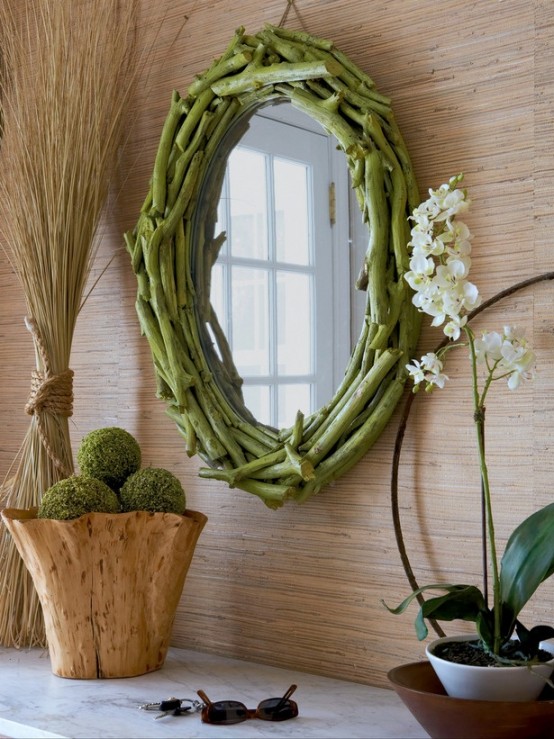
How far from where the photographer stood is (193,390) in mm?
Result: 1369

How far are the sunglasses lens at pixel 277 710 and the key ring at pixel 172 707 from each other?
83 mm

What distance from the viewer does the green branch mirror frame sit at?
1.19m

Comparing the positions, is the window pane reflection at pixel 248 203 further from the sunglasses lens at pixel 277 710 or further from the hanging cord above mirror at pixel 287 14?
the sunglasses lens at pixel 277 710

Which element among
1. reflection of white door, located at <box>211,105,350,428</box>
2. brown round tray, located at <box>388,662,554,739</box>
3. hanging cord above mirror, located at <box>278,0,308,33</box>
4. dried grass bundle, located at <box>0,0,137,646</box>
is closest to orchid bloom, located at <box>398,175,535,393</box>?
reflection of white door, located at <box>211,105,350,428</box>

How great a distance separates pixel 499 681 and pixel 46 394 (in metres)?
0.83

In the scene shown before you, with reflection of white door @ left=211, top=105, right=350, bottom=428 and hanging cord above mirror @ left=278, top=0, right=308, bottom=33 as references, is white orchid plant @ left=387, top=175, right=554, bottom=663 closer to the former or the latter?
reflection of white door @ left=211, top=105, right=350, bottom=428

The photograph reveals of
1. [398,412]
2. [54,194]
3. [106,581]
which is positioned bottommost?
[106,581]

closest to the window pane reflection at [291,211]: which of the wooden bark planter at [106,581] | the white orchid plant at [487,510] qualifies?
the white orchid plant at [487,510]

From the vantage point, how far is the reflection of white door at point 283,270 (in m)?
1.27

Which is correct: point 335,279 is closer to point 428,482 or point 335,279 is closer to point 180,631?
point 428,482

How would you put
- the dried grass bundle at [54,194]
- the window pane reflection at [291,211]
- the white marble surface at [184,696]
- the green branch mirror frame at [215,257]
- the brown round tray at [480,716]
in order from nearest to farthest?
1. the brown round tray at [480,716]
2. the white marble surface at [184,696]
3. the green branch mirror frame at [215,257]
4. the window pane reflection at [291,211]
5. the dried grass bundle at [54,194]

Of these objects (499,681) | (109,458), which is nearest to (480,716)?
(499,681)

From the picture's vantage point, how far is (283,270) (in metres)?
1.33

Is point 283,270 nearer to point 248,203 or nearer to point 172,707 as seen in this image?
point 248,203
